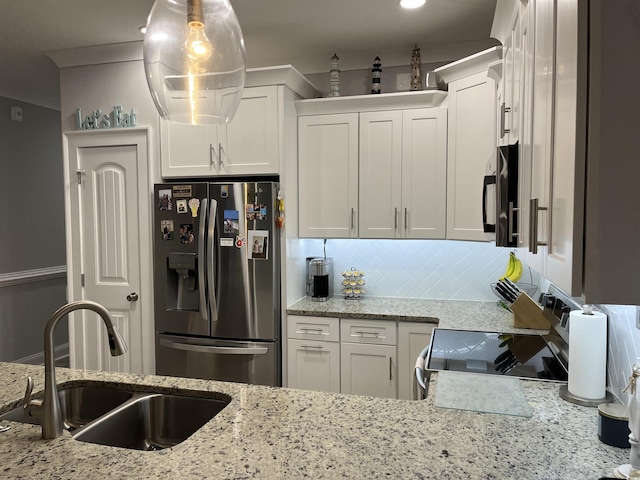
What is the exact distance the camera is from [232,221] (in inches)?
120

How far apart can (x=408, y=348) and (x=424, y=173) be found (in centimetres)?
116

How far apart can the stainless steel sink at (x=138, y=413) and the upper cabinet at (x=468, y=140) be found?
1.96 meters

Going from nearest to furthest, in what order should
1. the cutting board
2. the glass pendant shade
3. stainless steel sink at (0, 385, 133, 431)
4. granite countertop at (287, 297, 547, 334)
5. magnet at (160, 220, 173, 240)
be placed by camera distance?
1. the glass pendant shade
2. the cutting board
3. stainless steel sink at (0, 385, 133, 431)
4. granite countertop at (287, 297, 547, 334)
5. magnet at (160, 220, 173, 240)

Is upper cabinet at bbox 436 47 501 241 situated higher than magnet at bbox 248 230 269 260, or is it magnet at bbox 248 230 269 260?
upper cabinet at bbox 436 47 501 241

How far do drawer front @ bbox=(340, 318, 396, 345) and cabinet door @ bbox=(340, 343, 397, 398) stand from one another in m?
0.03

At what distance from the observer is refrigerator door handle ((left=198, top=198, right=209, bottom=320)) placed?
10.1 ft

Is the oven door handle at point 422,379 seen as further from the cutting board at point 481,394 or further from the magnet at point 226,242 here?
the magnet at point 226,242

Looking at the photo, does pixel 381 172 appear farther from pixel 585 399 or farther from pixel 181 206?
pixel 585 399

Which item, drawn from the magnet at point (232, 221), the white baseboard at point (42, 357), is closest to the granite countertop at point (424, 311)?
the magnet at point (232, 221)

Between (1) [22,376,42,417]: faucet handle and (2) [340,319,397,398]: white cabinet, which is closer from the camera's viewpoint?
(1) [22,376,42,417]: faucet handle

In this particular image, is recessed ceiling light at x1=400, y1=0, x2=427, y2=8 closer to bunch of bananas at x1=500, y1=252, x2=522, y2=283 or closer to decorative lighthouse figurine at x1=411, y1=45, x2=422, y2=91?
decorative lighthouse figurine at x1=411, y1=45, x2=422, y2=91


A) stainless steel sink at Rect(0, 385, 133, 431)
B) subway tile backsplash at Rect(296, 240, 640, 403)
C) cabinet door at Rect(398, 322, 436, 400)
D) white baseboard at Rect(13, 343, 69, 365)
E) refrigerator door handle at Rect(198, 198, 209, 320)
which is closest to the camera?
stainless steel sink at Rect(0, 385, 133, 431)

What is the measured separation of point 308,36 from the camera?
10.3ft

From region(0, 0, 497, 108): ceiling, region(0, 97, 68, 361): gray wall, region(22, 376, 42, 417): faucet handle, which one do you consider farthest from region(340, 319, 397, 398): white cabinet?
region(0, 97, 68, 361): gray wall
